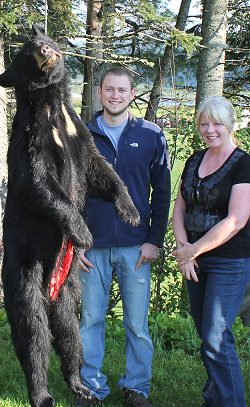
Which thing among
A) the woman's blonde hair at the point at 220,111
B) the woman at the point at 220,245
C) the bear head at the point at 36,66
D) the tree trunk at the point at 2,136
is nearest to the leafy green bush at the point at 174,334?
the woman at the point at 220,245

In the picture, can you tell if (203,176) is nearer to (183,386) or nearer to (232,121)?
(232,121)

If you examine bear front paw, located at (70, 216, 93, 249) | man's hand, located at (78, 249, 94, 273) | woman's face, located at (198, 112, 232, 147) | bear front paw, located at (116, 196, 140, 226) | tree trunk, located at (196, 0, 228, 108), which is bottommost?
man's hand, located at (78, 249, 94, 273)

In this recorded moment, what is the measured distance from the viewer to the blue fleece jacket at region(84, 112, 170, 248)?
414cm

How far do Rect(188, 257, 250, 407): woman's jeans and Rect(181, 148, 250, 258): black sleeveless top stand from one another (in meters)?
0.08

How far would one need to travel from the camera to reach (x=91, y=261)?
165 inches

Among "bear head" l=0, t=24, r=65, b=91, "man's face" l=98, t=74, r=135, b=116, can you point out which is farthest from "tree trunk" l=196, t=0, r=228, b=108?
"bear head" l=0, t=24, r=65, b=91

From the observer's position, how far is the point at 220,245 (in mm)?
3588

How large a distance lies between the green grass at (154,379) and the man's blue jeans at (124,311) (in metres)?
0.22

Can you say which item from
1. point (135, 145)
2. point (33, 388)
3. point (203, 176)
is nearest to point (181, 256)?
point (203, 176)

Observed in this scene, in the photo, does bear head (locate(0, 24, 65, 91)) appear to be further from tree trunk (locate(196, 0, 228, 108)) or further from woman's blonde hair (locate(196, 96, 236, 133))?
tree trunk (locate(196, 0, 228, 108))

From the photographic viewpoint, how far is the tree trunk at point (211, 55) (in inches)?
309

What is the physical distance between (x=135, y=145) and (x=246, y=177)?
88 centimetres

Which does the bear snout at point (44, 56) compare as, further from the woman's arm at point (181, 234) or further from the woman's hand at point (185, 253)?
the woman's hand at point (185, 253)

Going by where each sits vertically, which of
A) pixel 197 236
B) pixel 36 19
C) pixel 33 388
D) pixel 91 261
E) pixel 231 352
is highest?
pixel 36 19
